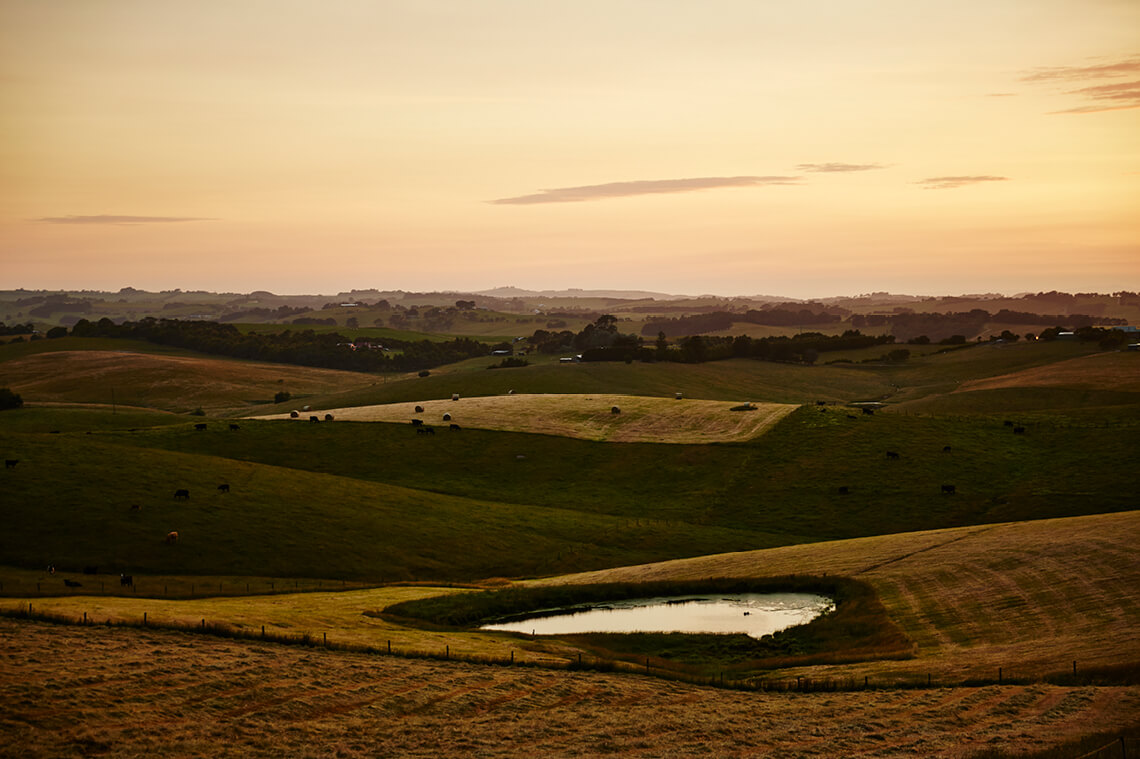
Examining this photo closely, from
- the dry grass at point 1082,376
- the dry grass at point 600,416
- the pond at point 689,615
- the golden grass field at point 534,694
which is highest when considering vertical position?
the dry grass at point 1082,376

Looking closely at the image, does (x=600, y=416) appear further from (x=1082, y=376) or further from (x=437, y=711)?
(x=437, y=711)

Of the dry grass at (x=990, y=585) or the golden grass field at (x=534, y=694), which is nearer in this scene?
the golden grass field at (x=534, y=694)

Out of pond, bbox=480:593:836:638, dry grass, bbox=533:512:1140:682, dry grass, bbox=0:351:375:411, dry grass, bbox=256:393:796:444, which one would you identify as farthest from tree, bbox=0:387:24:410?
pond, bbox=480:593:836:638

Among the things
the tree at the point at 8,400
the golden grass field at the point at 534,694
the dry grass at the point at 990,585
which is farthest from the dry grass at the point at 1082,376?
the tree at the point at 8,400

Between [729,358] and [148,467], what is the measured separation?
431ft

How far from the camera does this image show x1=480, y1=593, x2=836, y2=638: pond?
51.8 metres

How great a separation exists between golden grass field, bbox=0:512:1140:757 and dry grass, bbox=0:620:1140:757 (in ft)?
0.31

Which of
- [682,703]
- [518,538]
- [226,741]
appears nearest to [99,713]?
[226,741]

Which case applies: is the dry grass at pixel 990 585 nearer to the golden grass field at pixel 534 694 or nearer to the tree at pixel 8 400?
the golden grass field at pixel 534 694

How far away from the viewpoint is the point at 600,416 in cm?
12000

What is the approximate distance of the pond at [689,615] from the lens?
5184cm

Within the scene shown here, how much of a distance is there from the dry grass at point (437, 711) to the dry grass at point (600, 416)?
73.5m

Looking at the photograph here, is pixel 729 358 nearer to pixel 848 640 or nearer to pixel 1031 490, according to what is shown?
pixel 1031 490

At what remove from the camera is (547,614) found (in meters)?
56.8
